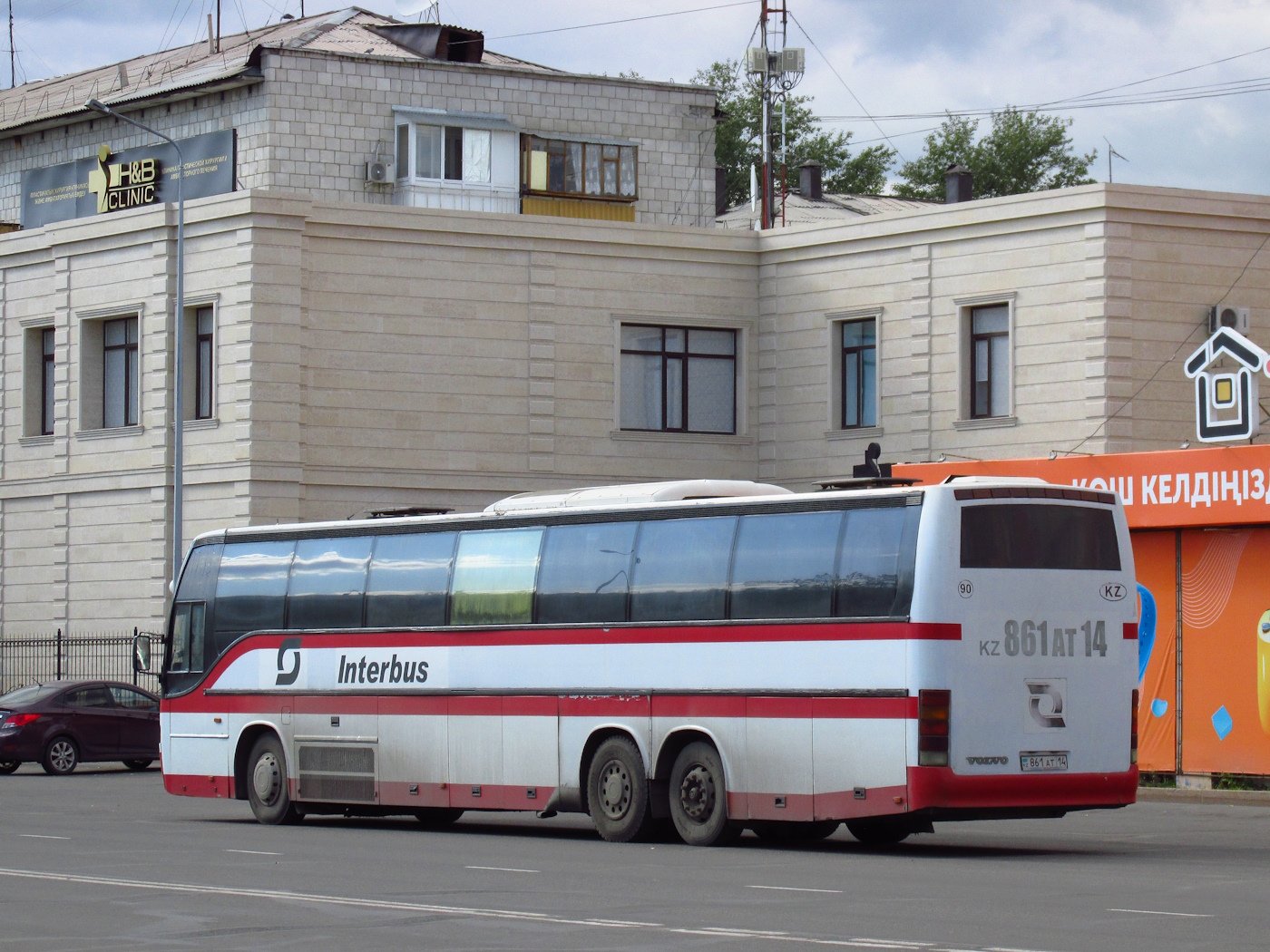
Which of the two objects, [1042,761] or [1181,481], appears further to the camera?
[1181,481]

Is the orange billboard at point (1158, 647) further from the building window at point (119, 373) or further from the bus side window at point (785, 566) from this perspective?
the building window at point (119, 373)

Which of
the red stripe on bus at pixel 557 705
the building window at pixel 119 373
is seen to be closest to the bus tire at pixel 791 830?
the red stripe on bus at pixel 557 705

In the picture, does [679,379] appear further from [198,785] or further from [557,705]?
[557,705]

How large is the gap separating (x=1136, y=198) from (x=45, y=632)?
2281 centimetres

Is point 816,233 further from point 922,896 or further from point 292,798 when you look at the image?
point 922,896

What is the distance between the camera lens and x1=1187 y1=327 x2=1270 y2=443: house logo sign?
1070 inches

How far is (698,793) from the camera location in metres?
19.1

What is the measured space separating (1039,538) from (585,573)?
174 inches

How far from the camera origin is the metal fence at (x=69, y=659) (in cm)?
4047

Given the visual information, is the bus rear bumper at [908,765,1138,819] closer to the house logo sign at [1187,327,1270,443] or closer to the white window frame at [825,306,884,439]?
the house logo sign at [1187,327,1270,443]

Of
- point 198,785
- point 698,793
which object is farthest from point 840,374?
point 698,793

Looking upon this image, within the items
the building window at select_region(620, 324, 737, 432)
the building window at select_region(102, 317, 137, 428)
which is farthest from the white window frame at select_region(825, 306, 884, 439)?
the building window at select_region(102, 317, 137, 428)

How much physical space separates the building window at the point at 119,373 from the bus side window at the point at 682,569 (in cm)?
2369

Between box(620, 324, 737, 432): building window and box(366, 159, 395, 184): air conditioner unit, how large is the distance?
12918 millimetres
